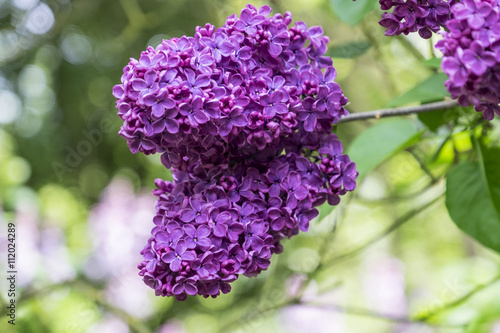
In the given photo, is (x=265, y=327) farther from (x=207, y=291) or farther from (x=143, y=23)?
(x=207, y=291)

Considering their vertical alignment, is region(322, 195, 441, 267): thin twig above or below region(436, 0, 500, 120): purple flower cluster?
below

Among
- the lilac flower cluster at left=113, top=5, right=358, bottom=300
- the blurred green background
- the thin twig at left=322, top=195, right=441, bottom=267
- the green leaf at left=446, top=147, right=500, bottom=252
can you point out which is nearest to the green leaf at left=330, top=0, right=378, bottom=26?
the lilac flower cluster at left=113, top=5, right=358, bottom=300

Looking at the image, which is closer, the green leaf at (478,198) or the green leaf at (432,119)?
the green leaf at (478,198)

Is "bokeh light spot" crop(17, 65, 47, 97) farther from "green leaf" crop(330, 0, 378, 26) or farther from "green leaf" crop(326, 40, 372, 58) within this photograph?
"green leaf" crop(330, 0, 378, 26)

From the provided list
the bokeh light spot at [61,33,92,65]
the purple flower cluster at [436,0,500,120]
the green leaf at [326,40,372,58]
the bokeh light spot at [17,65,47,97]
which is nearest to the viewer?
the purple flower cluster at [436,0,500,120]

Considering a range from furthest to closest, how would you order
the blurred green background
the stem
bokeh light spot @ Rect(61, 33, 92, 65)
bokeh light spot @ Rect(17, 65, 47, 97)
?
bokeh light spot @ Rect(61, 33, 92, 65)
bokeh light spot @ Rect(17, 65, 47, 97)
the blurred green background
the stem

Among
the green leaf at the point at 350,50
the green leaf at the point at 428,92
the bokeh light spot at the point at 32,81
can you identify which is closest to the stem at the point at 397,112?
the green leaf at the point at 428,92

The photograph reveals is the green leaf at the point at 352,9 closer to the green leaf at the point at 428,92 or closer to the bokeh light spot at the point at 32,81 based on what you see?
the green leaf at the point at 428,92
